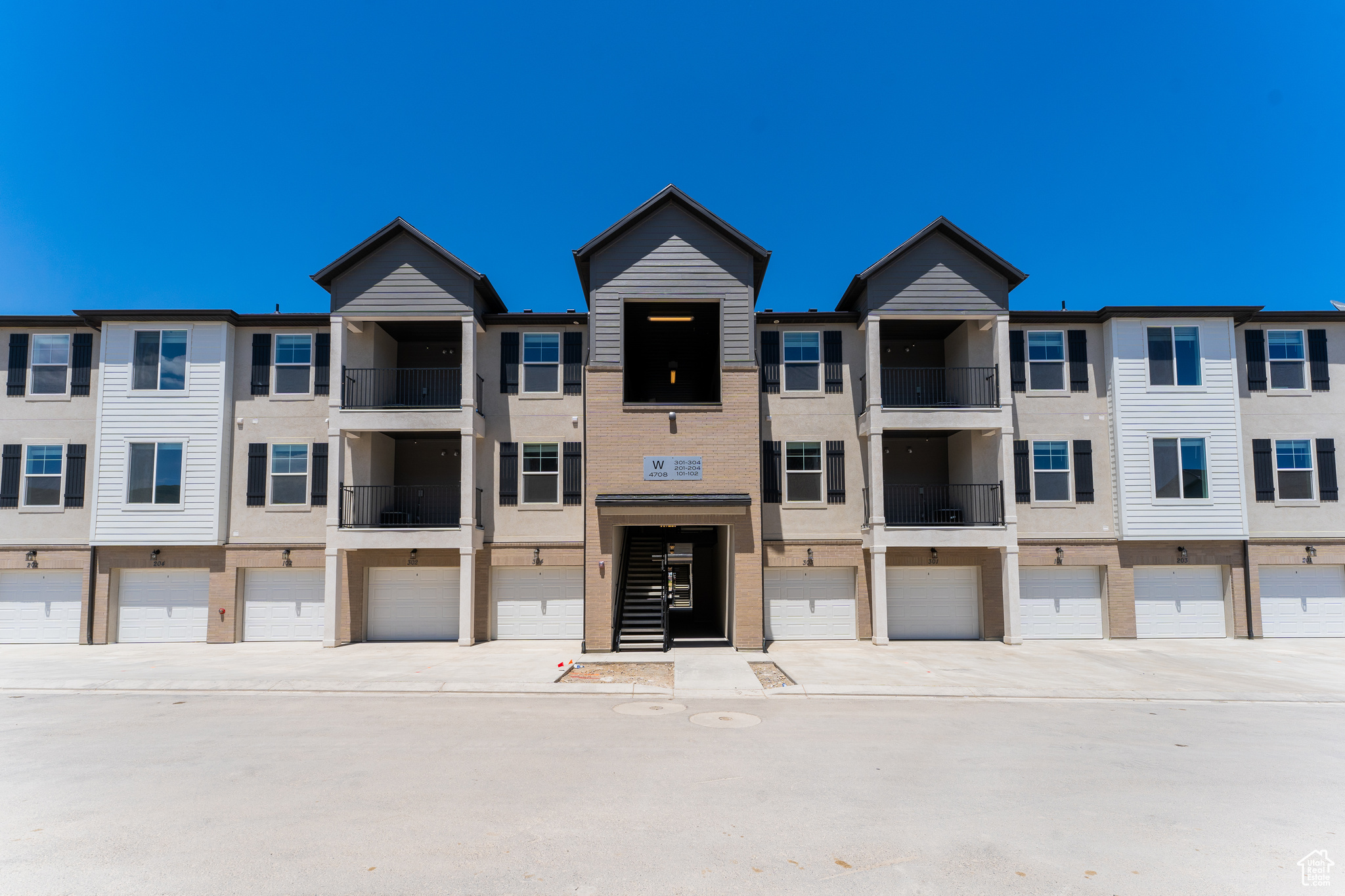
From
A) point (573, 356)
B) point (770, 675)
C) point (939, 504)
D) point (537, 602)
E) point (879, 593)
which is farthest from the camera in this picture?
point (939, 504)

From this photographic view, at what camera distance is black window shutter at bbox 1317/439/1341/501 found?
20.6 m

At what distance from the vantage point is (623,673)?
1527cm

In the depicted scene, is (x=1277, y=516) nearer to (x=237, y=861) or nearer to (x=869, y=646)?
(x=869, y=646)

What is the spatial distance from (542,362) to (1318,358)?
2195 cm

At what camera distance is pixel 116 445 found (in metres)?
20.1

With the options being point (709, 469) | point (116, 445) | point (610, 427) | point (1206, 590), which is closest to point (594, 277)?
point (610, 427)

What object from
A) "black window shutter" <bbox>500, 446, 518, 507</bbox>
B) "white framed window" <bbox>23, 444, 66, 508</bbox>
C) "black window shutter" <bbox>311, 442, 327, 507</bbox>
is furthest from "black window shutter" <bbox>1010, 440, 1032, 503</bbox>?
"white framed window" <bbox>23, 444, 66, 508</bbox>

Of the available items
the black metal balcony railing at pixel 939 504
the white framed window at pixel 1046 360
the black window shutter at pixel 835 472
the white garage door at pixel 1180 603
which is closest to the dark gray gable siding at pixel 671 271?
the black window shutter at pixel 835 472

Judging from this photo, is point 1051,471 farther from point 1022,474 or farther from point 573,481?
point 573,481

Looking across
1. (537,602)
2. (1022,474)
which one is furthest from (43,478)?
(1022,474)

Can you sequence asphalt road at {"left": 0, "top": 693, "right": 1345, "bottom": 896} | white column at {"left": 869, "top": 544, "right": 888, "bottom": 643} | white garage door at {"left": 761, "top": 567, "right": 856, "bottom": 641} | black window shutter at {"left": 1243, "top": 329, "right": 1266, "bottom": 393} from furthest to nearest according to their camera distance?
black window shutter at {"left": 1243, "top": 329, "right": 1266, "bottom": 393} < white garage door at {"left": 761, "top": 567, "right": 856, "bottom": 641} < white column at {"left": 869, "top": 544, "right": 888, "bottom": 643} < asphalt road at {"left": 0, "top": 693, "right": 1345, "bottom": 896}

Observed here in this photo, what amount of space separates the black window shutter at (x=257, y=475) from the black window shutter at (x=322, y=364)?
7.19ft

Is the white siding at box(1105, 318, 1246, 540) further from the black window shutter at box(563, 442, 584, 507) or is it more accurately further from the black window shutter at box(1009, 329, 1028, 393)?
the black window shutter at box(563, 442, 584, 507)

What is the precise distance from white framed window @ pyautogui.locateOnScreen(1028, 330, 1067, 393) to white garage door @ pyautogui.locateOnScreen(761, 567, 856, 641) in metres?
7.49
